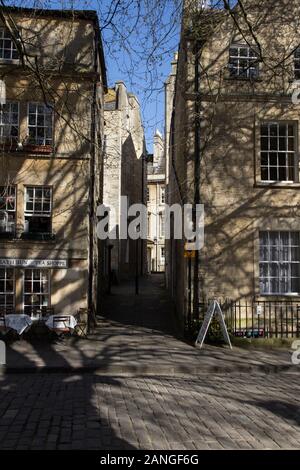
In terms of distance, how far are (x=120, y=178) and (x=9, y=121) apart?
16.6m

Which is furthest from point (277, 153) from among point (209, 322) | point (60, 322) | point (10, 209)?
point (10, 209)

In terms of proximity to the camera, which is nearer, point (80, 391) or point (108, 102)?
point (80, 391)

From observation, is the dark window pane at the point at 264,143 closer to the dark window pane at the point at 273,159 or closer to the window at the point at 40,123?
the dark window pane at the point at 273,159

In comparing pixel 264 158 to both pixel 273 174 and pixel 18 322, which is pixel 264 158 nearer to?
pixel 273 174

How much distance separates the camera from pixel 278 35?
14.8m

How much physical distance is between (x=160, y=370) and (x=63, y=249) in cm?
544

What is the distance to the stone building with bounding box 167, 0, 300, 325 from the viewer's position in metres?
14.4

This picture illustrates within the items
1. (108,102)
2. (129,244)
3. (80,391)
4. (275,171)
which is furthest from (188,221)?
(108,102)

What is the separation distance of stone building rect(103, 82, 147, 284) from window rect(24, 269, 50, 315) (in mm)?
9756

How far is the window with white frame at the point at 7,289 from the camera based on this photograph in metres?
14.6

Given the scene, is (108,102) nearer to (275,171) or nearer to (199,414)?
(275,171)

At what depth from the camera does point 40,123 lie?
15148mm
